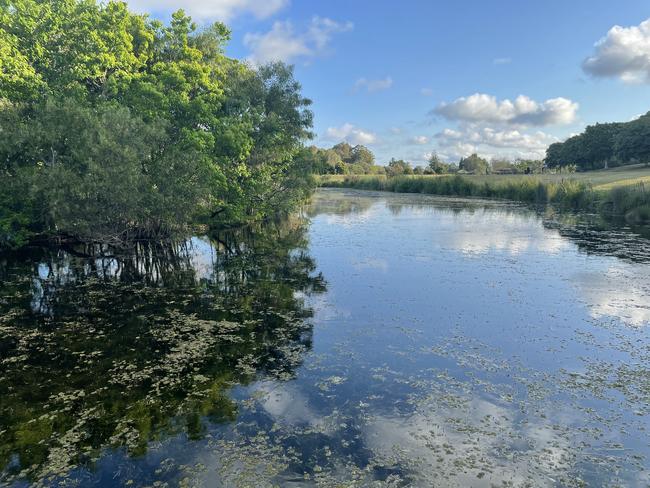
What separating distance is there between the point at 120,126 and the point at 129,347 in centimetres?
1182

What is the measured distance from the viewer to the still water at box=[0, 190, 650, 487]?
5.14 metres

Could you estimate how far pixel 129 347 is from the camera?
339 inches

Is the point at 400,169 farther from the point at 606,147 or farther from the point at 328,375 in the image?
the point at 328,375

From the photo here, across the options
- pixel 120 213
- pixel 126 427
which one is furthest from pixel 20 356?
pixel 120 213

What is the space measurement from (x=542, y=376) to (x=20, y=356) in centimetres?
981

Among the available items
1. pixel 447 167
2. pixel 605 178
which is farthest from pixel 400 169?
pixel 605 178

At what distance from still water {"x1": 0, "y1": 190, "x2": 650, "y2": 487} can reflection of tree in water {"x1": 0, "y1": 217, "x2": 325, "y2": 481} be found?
4 cm

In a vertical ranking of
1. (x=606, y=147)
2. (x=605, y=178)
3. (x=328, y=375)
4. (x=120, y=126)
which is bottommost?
(x=328, y=375)

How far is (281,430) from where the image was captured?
582 cm

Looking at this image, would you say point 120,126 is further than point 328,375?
Yes

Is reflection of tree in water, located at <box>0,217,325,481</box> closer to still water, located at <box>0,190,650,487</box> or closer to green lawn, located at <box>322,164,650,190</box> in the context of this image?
still water, located at <box>0,190,650,487</box>

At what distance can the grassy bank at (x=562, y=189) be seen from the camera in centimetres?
2950

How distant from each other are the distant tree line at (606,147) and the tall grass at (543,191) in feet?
81.7

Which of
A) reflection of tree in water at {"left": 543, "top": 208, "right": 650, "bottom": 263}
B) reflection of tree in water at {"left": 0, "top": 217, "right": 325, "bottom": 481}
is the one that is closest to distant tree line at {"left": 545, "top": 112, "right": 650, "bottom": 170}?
reflection of tree in water at {"left": 543, "top": 208, "right": 650, "bottom": 263}
